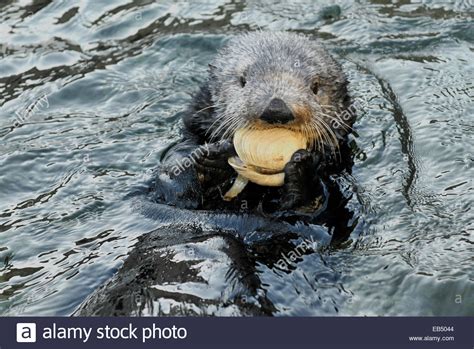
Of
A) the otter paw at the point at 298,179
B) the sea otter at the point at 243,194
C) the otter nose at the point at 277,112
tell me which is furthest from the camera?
the otter paw at the point at 298,179

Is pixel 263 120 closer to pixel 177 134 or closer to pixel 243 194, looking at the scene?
pixel 243 194

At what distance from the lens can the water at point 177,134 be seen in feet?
16.2

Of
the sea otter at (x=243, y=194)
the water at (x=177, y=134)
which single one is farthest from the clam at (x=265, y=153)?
the water at (x=177, y=134)

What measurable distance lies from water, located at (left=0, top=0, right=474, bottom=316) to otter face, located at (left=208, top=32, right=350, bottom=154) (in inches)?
21.3

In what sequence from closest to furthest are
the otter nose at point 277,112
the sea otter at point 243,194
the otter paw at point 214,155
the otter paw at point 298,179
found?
the sea otter at point 243,194 → the otter nose at point 277,112 → the otter paw at point 298,179 → the otter paw at point 214,155

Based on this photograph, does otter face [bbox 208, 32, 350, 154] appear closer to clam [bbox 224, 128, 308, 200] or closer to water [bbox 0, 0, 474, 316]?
clam [bbox 224, 128, 308, 200]

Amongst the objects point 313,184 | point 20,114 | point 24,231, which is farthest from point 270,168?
point 20,114

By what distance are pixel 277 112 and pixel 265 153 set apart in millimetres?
309

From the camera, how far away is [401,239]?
5.33 m

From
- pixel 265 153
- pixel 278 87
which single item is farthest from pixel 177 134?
pixel 265 153

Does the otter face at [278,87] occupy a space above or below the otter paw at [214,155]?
above

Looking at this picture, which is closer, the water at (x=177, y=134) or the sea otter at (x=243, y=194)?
the sea otter at (x=243, y=194)

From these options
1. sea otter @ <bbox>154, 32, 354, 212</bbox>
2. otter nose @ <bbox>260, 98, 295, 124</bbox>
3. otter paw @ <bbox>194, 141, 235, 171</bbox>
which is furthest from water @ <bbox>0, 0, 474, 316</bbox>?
otter nose @ <bbox>260, 98, 295, 124</bbox>

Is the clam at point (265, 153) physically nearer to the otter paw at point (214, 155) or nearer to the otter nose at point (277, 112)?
the otter paw at point (214, 155)
